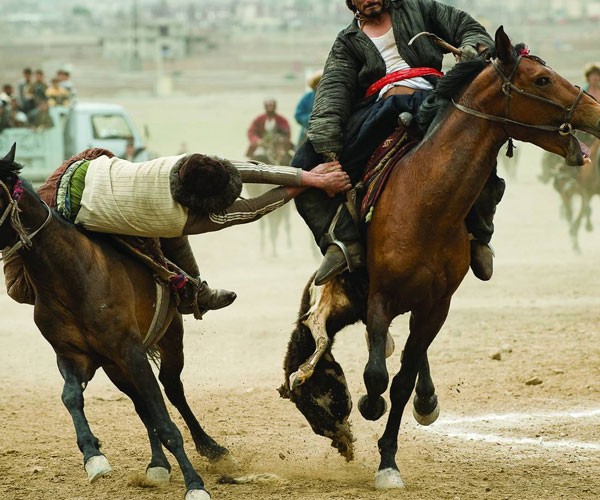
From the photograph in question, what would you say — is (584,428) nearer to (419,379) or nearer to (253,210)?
(419,379)

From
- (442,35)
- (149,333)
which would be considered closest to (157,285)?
(149,333)

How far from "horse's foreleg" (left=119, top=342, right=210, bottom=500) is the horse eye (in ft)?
7.46

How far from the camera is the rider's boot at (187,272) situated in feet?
22.6

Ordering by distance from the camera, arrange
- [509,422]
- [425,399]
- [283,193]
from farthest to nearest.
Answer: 1. [509,422]
2. [425,399]
3. [283,193]

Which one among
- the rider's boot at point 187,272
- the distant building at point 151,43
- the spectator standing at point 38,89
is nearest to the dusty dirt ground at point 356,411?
the rider's boot at point 187,272

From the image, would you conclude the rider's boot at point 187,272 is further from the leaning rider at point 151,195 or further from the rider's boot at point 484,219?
the rider's boot at point 484,219

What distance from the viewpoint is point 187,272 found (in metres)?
6.97

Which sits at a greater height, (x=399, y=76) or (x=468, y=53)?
(x=468, y=53)

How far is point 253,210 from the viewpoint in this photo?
6598 mm

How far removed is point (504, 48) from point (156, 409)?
2.39 m

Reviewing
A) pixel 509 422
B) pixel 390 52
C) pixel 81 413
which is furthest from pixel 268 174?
pixel 509 422

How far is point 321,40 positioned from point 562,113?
60.5 meters

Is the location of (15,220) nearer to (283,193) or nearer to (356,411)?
(283,193)

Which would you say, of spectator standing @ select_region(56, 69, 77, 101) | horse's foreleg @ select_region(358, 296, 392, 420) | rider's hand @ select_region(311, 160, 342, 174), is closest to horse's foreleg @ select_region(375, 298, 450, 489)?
horse's foreleg @ select_region(358, 296, 392, 420)
